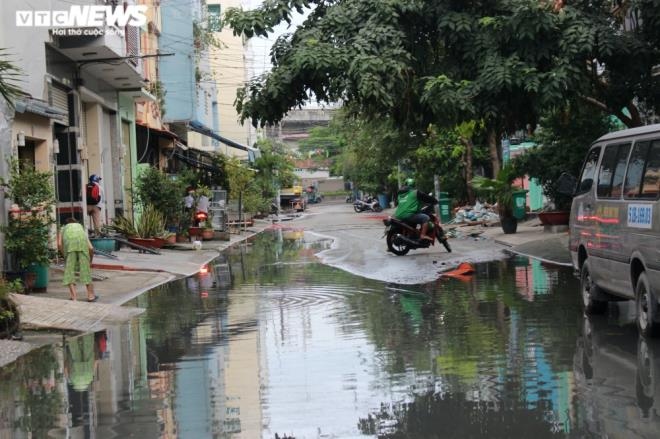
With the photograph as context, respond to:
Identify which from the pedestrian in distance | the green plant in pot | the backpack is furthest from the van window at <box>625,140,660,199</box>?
the green plant in pot

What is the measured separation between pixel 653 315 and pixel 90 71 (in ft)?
66.5

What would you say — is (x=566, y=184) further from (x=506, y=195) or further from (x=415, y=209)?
(x=506, y=195)

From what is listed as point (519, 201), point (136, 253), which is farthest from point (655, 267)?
point (519, 201)

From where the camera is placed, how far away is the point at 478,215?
37438mm

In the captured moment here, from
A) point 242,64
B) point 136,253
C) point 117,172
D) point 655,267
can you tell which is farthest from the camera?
point 242,64

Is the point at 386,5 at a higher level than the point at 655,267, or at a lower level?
higher

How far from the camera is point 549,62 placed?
1717cm

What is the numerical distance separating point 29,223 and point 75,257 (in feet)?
4.45

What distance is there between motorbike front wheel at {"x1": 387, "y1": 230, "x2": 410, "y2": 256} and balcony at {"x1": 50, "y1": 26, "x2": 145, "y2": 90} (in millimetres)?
8065

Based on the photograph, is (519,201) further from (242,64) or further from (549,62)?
(242,64)

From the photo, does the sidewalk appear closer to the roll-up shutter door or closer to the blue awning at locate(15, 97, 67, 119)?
the blue awning at locate(15, 97, 67, 119)

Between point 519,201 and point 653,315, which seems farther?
point 519,201

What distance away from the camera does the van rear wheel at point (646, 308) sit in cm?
936

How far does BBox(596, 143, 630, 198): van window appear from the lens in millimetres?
10445
